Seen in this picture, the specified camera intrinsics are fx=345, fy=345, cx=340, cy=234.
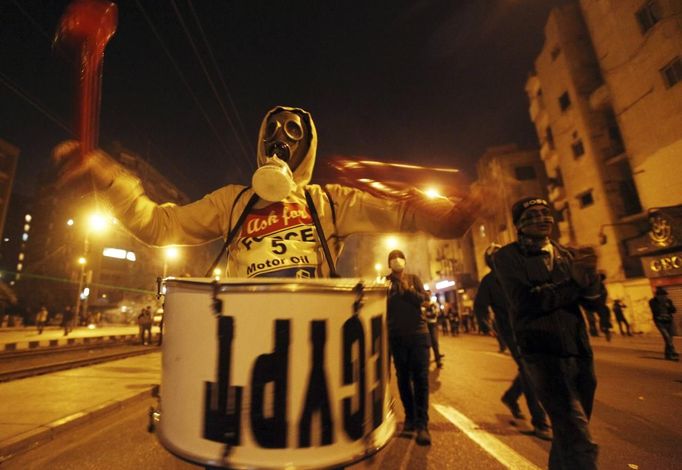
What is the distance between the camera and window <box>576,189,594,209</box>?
70.8ft

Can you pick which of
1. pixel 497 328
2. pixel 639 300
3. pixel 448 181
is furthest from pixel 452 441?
pixel 639 300

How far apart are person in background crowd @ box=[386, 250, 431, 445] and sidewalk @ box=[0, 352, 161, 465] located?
388 centimetres

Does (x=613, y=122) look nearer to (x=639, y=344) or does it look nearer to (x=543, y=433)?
(x=639, y=344)

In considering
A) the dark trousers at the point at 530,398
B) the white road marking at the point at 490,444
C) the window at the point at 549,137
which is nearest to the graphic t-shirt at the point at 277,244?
the white road marking at the point at 490,444

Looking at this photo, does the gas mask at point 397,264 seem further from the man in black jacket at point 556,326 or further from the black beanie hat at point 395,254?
the man in black jacket at point 556,326

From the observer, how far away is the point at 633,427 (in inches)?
143

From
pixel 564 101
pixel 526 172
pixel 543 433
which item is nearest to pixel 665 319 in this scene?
pixel 543 433

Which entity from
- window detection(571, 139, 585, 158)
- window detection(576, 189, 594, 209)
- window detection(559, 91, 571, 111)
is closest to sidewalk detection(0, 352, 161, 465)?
window detection(576, 189, 594, 209)

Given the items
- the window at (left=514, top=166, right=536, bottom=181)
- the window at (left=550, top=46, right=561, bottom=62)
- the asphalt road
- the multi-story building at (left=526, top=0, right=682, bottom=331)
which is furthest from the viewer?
the window at (left=514, top=166, right=536, bottom=181)

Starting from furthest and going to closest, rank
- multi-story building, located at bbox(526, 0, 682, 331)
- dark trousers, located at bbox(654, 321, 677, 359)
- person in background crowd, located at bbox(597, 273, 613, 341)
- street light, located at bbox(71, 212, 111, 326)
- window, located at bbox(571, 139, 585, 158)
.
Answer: window, located at bbox(571, 139, 585, 158) → multi-story building, located at bbox(526, 0, 682, 331) → dark trousers, located at bbox(654, 321, 677, 359) → street light, located at bbox(71, 212, 111, 326) → person in background crowd, located at bbox(597, 273, 613, 341)

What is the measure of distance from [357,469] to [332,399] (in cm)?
230

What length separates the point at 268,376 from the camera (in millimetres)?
995

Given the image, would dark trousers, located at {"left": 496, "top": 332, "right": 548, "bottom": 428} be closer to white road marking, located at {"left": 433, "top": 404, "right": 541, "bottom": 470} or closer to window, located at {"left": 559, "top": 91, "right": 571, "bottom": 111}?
white road marking, located at {"left": 433, "top": 404, "right": 541, "bottom": 470}

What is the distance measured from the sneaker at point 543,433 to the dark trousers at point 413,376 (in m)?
1.10
